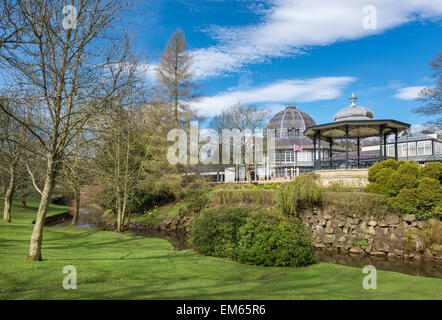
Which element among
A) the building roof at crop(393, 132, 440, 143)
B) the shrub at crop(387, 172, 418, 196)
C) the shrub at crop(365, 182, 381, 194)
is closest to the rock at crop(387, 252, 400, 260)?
the shrub at crop(387, 172, 418, 196)

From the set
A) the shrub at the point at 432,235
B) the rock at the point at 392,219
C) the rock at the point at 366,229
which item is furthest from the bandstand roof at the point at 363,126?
the shrub at the point at 432,235

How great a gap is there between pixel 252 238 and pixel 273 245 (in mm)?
766

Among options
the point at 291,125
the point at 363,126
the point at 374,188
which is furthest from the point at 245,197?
the point at 291,125

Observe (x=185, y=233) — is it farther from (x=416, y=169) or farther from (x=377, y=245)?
(x=416, y=169)

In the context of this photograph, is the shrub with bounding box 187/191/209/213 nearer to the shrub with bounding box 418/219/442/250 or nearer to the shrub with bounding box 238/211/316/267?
the shrub with bounding box 238/211/316/267

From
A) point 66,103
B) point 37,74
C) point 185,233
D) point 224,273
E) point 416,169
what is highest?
point 37,74

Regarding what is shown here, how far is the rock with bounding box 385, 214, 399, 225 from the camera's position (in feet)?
44.3

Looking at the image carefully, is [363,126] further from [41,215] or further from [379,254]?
[41,215]

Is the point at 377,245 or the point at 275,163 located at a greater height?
the point at 275,163

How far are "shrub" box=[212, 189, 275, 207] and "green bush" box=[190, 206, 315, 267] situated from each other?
6.19 metres

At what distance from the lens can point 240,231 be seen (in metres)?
9.79

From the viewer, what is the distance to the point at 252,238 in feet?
30.9
